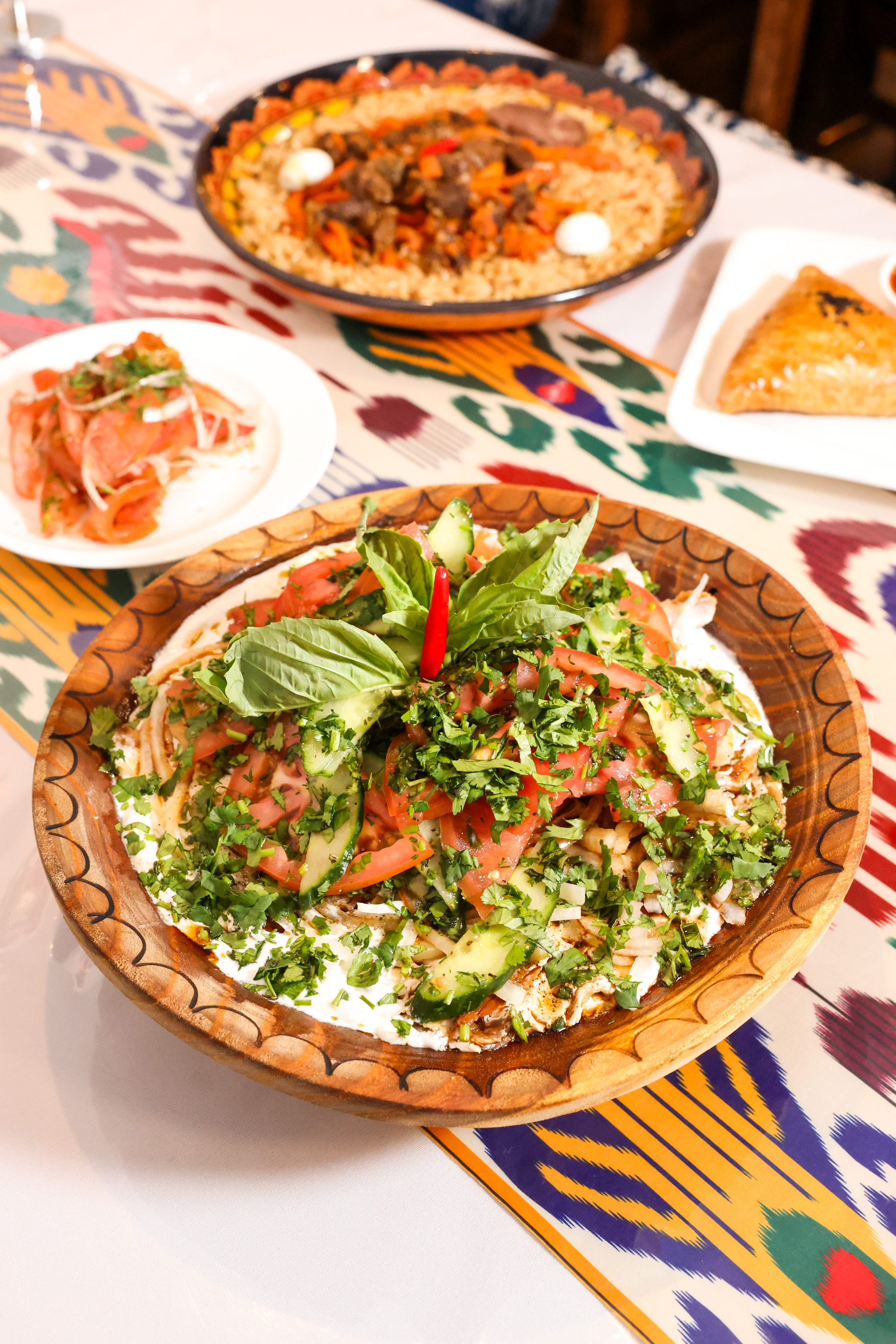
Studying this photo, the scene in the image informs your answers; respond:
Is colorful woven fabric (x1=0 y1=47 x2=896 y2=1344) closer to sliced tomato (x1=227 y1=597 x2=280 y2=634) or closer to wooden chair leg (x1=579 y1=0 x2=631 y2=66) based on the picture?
sliced tomato (x1=227 y1=597 x2=280 y2=634)

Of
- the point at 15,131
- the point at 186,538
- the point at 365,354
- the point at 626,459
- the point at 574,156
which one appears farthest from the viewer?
the point at 15,131

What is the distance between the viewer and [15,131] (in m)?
2.97

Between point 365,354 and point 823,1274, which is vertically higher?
point 365,354

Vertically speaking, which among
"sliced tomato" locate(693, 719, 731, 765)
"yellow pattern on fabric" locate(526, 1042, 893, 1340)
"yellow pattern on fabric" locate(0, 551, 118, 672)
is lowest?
"yellow pattern on fabric" locate(526, 1042, 893, 1340)

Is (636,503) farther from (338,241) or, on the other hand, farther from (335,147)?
(335,147)

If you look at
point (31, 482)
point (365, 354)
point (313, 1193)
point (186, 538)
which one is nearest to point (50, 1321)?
point (313, 1193)

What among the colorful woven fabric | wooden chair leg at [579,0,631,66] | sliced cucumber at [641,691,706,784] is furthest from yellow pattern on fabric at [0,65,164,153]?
wooden chair leg at [579,0,631,66]

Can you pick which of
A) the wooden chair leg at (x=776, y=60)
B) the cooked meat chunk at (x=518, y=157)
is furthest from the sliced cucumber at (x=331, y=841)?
the wooden chair leg at (x=776, y=60)

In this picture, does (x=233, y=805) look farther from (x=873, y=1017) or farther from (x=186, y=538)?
(x=873, y=1017)

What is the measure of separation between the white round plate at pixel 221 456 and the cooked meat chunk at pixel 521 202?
691mm

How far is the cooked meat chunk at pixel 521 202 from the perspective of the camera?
7.88 feet

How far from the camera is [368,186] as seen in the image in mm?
2418

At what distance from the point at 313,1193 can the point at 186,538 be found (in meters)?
1.05

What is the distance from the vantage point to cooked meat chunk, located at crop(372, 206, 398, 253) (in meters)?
2.32
